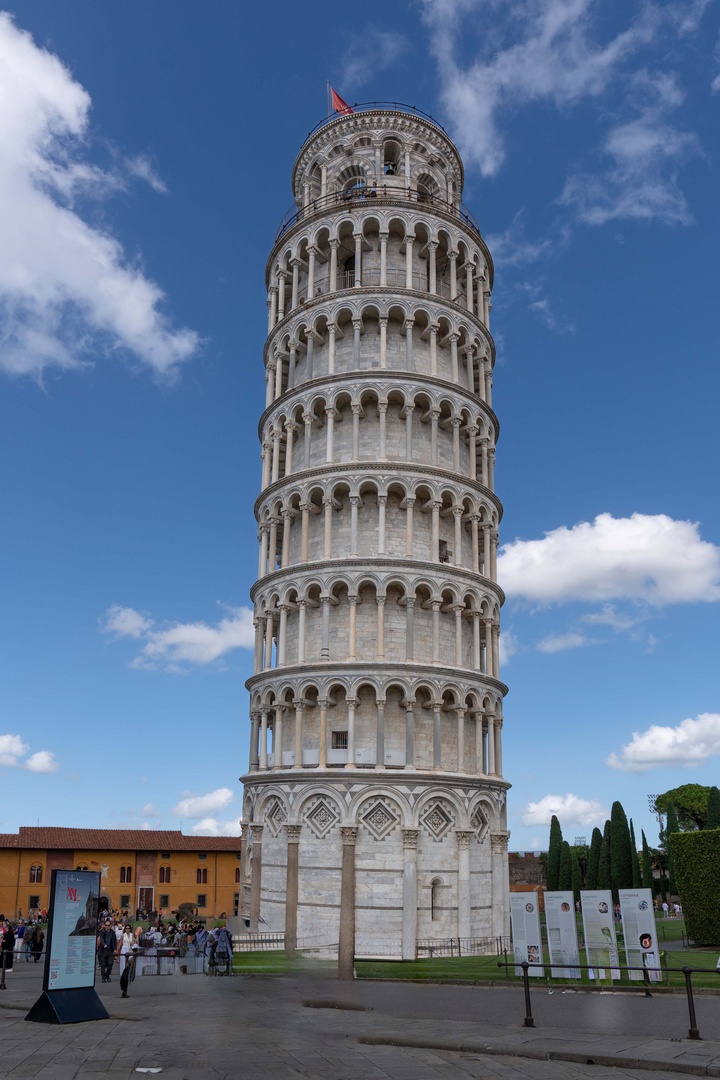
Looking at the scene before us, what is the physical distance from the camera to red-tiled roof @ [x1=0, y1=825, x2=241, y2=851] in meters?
76.1

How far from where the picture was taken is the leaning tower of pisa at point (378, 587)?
123 feet

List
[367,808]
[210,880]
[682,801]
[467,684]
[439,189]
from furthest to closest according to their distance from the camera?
[682,801], [210,880], [439,189], [467,684], [367,808]

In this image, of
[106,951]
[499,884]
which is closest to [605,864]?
[499,884]

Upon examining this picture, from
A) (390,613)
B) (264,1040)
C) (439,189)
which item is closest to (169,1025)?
(264,1040)

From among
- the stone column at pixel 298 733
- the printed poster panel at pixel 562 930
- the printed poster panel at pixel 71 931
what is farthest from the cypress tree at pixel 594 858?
the printed poster panel at pixel 71 931

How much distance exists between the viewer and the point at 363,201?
46.0 m

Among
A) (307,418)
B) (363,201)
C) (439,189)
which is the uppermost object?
(439,189)

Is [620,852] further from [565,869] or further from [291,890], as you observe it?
[291,890]

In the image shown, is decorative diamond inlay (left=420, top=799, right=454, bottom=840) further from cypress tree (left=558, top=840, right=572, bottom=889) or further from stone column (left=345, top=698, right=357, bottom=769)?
cypress tree (left=558, top=840, right=572, bottom=889)

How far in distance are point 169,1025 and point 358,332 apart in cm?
3341

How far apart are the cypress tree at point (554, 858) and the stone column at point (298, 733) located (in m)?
33.1

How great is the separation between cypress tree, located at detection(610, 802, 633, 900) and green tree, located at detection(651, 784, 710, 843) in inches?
1524

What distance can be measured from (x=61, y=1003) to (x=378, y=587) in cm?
2389

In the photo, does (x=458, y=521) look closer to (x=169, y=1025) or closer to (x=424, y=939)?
(x=424, y=939)
